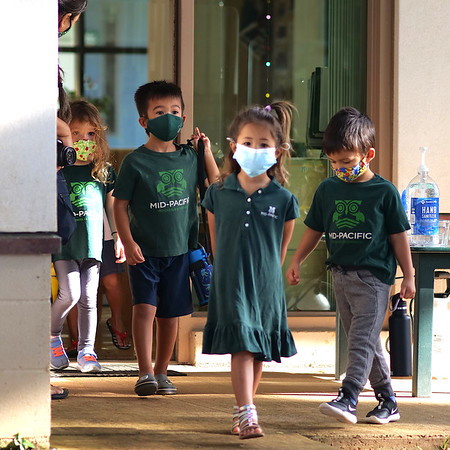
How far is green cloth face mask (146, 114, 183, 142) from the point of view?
5277 millimetres

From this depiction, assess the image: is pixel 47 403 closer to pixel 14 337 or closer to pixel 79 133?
pixel 14 337

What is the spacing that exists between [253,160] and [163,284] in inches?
49.8

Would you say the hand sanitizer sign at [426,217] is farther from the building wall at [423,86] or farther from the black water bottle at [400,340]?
the building wall at [423,86]

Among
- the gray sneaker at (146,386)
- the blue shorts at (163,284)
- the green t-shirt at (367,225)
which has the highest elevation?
the green t-shirt at (367,225)

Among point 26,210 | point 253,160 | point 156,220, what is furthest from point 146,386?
point 26,210

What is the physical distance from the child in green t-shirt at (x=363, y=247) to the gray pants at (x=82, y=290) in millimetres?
1782

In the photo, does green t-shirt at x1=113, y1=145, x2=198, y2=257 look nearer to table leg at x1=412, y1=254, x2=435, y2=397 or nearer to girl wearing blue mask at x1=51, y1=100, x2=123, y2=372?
girl wearing blue mask at x1=51, y1=100, x2=123, y2=372

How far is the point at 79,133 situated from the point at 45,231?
234 centimetres

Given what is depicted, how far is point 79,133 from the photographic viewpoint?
6113mm

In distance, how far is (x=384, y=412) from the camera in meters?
4.71

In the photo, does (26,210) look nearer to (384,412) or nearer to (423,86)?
(384,412)

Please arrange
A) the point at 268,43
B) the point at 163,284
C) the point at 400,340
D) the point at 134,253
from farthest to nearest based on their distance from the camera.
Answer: the point at 268,43 < the point at 400,340 < the point at 163,284 < the point at 134,253

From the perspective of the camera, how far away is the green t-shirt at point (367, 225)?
4.71 metres

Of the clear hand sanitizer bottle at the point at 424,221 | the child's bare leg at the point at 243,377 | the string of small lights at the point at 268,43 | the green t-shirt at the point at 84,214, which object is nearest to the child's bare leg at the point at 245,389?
A: the child's bare leg at the point at 243,377
